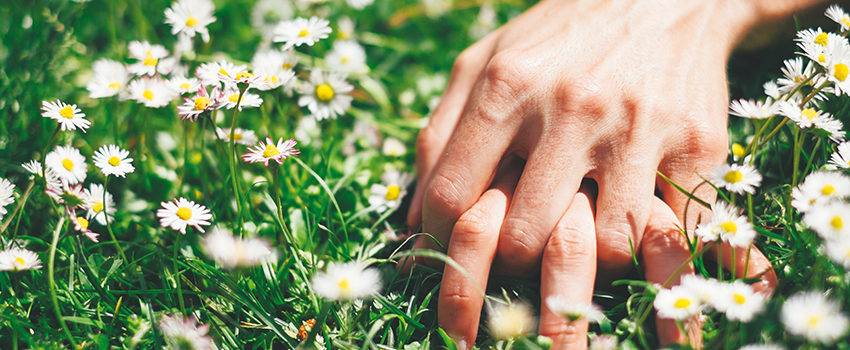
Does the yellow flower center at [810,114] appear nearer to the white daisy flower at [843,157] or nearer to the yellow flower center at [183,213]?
the white daisy flower at [843,157]

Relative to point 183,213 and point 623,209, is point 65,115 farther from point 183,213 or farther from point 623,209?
point 623,209

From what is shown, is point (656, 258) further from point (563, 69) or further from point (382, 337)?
point (382, 337)

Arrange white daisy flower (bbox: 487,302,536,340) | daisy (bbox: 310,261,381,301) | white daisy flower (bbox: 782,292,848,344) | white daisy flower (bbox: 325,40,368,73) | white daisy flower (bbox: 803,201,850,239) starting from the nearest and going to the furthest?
white daisy flower (bbox: 782,292,848,344)
white daisy flower (bbox: 803,201,850,239)
daisy (bbox: 310,261,381,301)
white daisy flower (bbox: 487,302,536,340)
white daisy flower (bbox: 325,40,368,73)

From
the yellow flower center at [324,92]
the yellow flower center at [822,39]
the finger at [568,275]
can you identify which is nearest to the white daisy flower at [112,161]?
the yellow flower center at [324,92]

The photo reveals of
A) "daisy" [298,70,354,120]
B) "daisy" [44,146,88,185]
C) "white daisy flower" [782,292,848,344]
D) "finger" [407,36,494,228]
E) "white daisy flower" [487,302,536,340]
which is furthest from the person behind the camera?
"daisy" [298,70,354,120]

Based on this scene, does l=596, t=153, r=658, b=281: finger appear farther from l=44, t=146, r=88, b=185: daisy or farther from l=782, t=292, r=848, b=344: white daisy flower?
l=44, t=146, r=88, b=185: daisy

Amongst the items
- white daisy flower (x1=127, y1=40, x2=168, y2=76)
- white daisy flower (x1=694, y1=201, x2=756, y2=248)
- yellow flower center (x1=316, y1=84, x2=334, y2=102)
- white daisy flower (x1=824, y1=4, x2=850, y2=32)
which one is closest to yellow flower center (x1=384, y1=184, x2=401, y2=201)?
yellow flower center (x1=316, y1=84, x2=334, y2=102)
